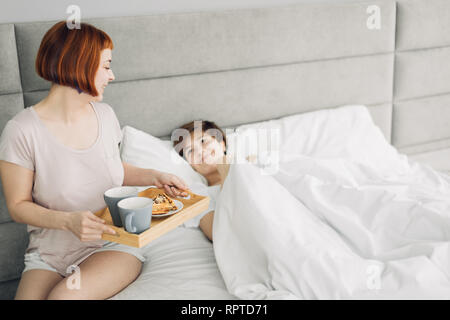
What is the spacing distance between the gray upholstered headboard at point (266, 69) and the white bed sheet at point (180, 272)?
534mm

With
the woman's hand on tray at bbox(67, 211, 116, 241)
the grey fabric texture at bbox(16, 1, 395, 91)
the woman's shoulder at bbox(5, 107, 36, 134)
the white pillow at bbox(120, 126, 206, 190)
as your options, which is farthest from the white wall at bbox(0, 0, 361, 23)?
the woman's hand on tray at bbox(67, 211, 116, 241)

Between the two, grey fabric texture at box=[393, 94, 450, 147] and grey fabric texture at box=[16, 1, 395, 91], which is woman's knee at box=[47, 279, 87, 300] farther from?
grey fabric texture at box=[393, 94, 450, 147]

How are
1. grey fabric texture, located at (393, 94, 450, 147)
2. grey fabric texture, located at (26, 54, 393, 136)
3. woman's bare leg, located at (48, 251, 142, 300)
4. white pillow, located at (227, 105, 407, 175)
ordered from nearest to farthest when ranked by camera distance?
woman's bare leg, located at (48, 251, 142, 300), grey fabric texture, located at (26, 54, 393, 136), white pillow, located at (227, 105, 407, 175), grey fabric texture, located at (393, 94, 450, 147)

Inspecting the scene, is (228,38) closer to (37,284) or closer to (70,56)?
(70,56)

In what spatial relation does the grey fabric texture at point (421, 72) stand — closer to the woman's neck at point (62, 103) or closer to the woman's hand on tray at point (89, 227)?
the woman's neck at point (62, 103)

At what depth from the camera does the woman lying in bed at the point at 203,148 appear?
5.78 ft

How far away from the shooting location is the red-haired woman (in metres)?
1.16

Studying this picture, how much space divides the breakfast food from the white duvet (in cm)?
17

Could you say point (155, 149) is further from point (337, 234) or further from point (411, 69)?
point (411, 69)

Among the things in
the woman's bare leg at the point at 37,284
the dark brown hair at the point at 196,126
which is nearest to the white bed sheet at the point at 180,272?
the woman's bare leg at the point at 37,284

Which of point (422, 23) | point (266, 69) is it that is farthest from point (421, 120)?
point (266, 69)

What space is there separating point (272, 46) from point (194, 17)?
377 millimetres

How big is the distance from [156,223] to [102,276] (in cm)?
23
